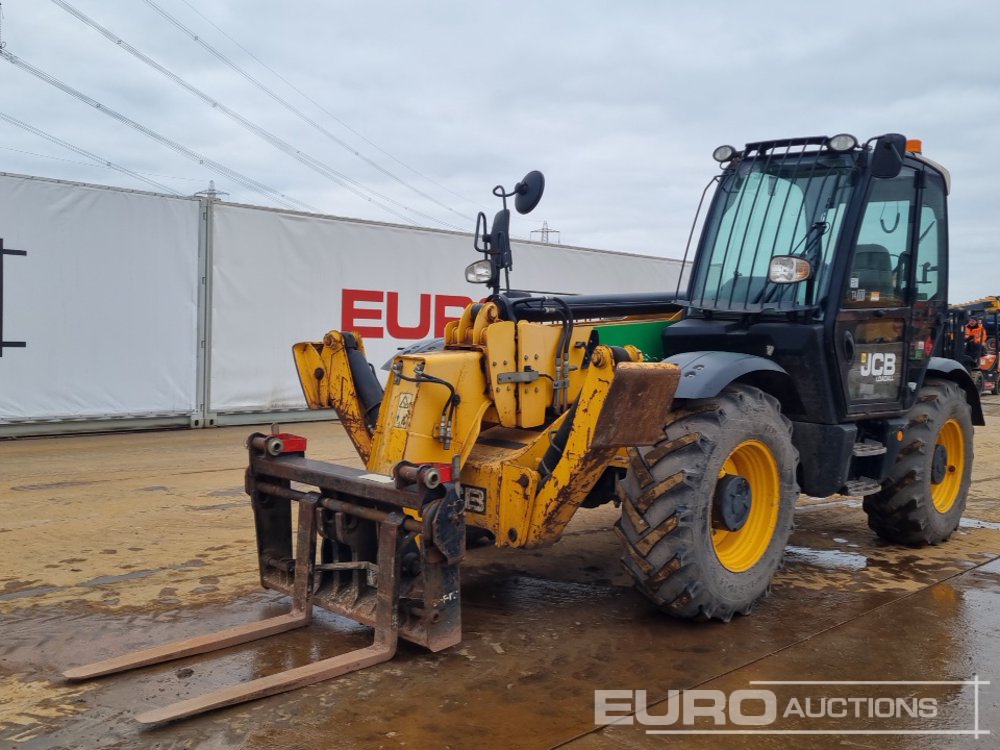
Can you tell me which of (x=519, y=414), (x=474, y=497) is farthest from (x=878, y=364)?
→ (x=474, y=497)

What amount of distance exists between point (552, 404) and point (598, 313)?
72cm

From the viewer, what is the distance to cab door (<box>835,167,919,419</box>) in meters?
5.40

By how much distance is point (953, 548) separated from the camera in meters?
6.39

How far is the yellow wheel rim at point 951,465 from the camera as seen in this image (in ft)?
21.8

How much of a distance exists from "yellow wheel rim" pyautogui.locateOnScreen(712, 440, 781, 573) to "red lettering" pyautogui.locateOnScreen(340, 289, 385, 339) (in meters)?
9.11

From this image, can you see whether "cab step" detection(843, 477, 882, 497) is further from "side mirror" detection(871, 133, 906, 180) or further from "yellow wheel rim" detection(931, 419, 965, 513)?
"side mirror" detection(871, 133, 906, 180)

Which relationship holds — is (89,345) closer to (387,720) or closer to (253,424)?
(253,424)

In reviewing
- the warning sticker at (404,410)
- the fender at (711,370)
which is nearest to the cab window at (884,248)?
the fender at (711,370)

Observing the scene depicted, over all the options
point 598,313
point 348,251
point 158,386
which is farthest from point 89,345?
point 598,313

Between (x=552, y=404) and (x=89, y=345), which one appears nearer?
(x=552, y=404)

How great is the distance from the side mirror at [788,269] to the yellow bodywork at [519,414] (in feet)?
3.51

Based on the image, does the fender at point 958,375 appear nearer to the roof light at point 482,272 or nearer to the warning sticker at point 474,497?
the roof light at point 482,272

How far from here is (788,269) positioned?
16.2 feet

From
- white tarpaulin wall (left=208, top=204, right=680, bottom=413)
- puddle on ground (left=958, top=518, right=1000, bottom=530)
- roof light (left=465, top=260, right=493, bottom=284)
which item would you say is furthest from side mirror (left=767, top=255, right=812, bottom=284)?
white tarpaulin wall (left=208, top=204, right=680, bottom=413)
